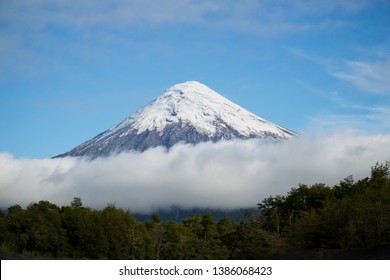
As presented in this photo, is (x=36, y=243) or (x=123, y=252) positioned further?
(x=123, y=252)

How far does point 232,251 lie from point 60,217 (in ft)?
102

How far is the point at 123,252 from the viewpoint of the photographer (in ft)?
294

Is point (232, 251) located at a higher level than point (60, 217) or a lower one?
lower

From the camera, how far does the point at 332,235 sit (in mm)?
44844

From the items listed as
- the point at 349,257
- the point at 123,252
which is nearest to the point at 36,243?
the point at 123,252

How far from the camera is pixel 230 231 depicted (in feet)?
286

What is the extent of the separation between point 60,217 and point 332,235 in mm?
52316

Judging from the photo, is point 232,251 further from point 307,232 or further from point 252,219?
point 307,232

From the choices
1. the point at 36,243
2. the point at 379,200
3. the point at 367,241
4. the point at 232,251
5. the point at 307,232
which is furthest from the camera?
the point at 36,243

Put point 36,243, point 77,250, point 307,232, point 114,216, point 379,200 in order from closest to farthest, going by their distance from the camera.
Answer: point 379,200 < point 307,232 < point 36,243 < point 77,250 < point 114,216

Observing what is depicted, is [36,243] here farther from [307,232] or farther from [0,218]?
[307,232]

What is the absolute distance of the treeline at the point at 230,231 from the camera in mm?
44438

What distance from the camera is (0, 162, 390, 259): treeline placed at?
44438 millimetres
